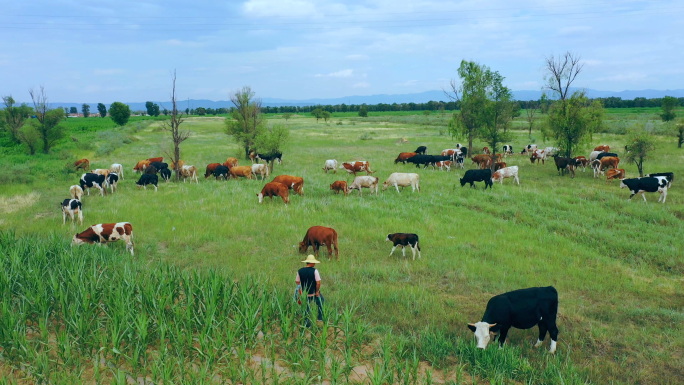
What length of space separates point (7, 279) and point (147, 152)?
35775mm

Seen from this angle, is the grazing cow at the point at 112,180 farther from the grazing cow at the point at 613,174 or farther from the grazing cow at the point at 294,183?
the grazing cow at the point at 613,174

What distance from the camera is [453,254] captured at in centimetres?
1224

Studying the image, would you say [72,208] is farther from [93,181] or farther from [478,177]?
[478,177]

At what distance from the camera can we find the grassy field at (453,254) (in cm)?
704

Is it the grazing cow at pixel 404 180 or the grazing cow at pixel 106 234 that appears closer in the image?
the grazing cow at pixel 106 234

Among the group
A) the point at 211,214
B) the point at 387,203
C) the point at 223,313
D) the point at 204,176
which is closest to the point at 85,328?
the point at 223,313

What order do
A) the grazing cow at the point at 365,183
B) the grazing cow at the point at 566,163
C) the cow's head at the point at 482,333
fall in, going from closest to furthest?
1. the cow's head at the point at 482,333
2. the grazing cow at the point at 365,183
3. the grazing cow at the point at 566,163

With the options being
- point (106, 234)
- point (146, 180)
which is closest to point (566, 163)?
point (146, 180)

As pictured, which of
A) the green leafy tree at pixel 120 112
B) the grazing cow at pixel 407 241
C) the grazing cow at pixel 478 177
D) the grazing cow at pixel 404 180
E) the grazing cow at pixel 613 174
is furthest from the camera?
the green leafy tree at pixel 120 112

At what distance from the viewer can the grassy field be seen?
704 cm

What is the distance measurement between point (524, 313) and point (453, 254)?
480cm

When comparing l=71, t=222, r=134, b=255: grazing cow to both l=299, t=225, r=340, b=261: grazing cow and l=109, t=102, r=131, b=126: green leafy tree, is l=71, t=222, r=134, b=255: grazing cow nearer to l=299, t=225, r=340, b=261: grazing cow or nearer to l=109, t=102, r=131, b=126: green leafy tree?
l=299, t=225, r=340, b=261: grazing cow

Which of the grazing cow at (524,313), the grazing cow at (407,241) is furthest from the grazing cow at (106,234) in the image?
the grazing cow at (524,313)

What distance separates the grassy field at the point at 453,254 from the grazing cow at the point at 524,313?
14.1 inches
